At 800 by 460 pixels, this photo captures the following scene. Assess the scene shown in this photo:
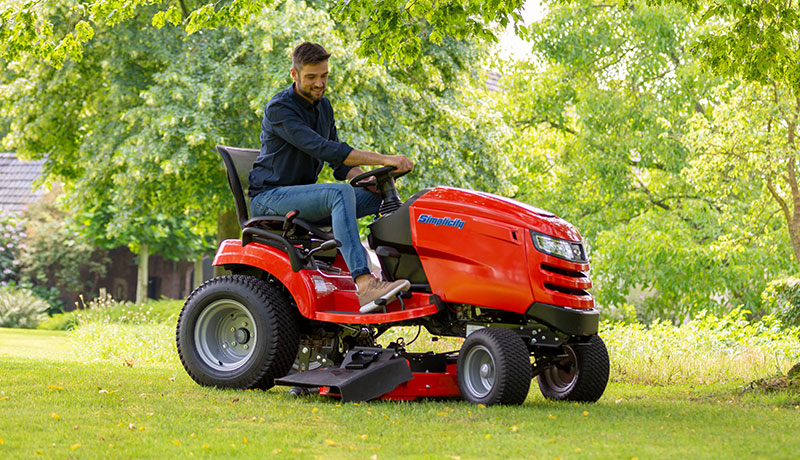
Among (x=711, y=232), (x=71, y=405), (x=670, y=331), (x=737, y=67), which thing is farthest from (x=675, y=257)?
(x=71, y=405)

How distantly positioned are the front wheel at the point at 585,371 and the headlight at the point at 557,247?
57 cm

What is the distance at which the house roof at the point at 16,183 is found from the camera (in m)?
26.5

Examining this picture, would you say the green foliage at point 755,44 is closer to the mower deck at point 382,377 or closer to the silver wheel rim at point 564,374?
the silver wheel rim at point 564,374

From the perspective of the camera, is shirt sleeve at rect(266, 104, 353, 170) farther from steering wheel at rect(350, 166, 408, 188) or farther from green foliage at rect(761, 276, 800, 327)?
green foliage at rect(761, 276, 800, 327)

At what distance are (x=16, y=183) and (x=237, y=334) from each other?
2304cm

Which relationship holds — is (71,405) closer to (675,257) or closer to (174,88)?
(174,88)

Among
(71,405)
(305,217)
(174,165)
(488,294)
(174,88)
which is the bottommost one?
(71,405)

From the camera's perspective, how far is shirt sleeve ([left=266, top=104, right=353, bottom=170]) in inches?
233

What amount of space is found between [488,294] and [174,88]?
9.85 meters

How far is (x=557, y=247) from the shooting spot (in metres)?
5.45

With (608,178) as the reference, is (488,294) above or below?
below

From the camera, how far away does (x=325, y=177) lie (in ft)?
48.9

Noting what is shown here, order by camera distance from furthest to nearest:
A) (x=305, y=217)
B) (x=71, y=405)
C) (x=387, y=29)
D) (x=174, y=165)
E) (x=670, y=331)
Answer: (x=174, y=165), (x=670, y=331), (x=387, y=29), (x=305, y=217), (x=71, y=405)

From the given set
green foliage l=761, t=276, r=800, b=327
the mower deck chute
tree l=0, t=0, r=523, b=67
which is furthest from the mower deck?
green foliage l=761, t=276, r=800, b=327
